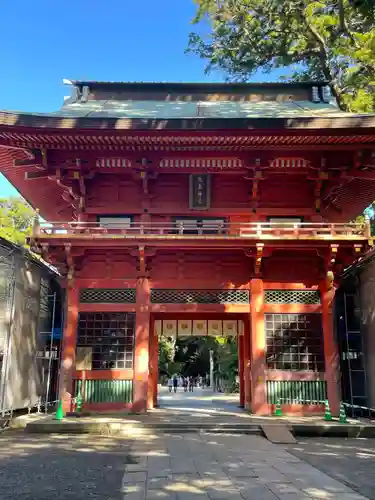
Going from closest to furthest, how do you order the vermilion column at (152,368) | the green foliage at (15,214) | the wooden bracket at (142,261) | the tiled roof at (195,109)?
the wooden bracket at (142,261) < the tiled roof at (195,109) < the vermilion column at (152,368) < the green foliage at (15,214)

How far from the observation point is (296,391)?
13.5 meters

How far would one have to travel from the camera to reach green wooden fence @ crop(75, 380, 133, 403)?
13.4 meters

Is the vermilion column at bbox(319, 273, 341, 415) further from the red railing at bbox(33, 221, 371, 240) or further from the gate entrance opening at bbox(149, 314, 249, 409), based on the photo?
the gate entrance opening at bbox(149, 314, 249, 409)

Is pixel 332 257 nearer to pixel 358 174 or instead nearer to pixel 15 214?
pixel 358 174

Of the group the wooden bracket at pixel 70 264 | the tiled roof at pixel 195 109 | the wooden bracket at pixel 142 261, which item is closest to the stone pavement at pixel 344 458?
the wooden bracket at pixel 142 261

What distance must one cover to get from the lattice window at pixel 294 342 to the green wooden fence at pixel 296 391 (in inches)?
17.5

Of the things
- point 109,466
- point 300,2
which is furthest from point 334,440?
point 300,2

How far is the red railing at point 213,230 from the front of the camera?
527 inches

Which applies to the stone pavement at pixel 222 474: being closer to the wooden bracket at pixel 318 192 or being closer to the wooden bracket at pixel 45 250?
the wooden bracket at pixel 45 250

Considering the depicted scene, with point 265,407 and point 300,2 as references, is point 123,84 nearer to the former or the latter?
point 300,2

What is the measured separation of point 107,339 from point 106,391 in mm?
1656

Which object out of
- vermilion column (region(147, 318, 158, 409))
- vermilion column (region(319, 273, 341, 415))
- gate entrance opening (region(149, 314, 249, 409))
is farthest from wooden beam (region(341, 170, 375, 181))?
vermilion column (region(147, 318, 158, 409))

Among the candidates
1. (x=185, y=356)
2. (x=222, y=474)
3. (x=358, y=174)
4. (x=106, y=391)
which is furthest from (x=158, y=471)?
(x=185, y=356)

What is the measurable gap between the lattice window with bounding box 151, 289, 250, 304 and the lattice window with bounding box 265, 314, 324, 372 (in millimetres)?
1189
